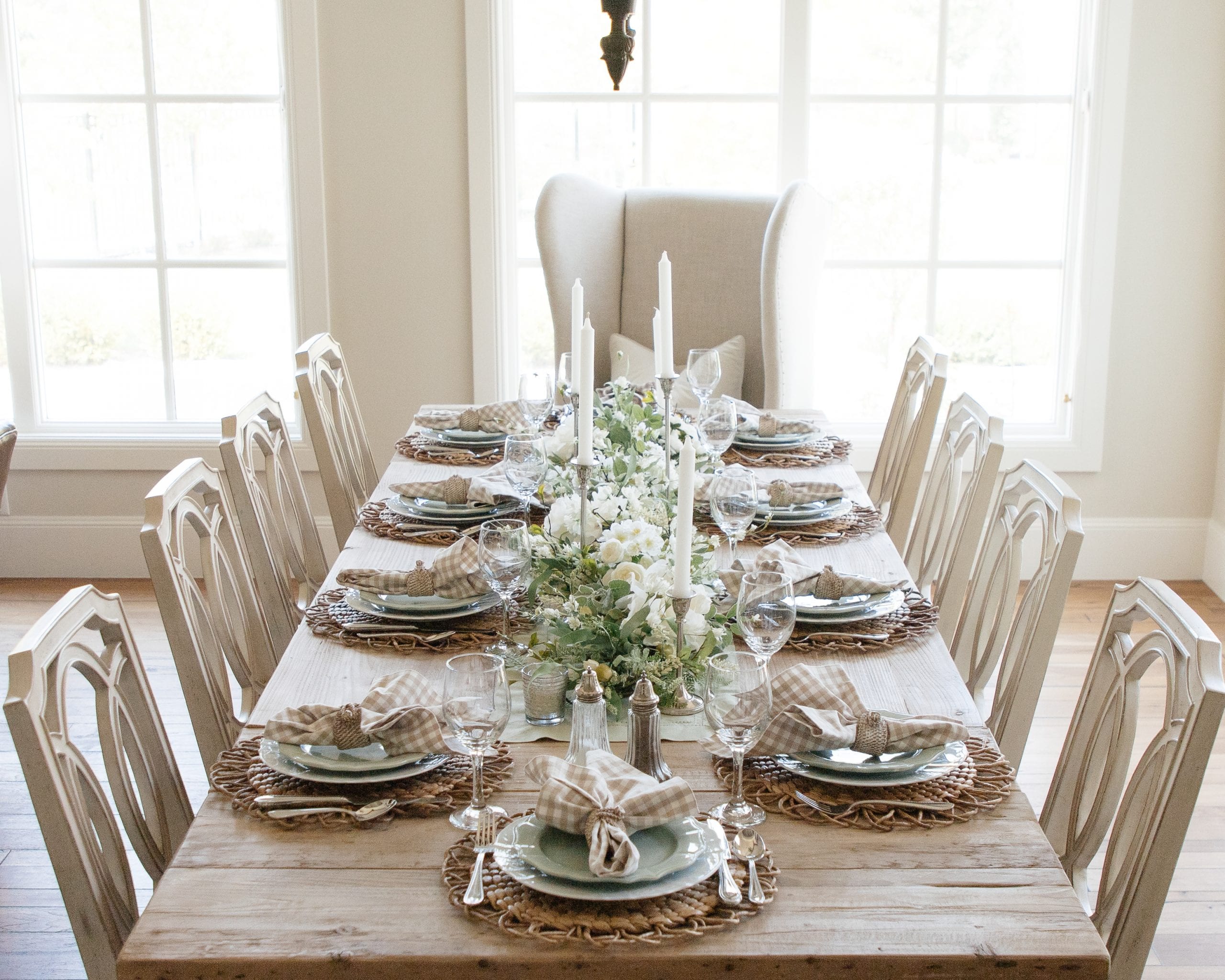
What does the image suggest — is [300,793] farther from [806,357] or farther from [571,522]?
[806,357]

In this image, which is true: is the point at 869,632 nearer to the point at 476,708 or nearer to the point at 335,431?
the point at 476,708

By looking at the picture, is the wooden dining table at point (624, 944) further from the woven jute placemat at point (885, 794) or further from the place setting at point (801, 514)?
the place setting at point (801, 514)

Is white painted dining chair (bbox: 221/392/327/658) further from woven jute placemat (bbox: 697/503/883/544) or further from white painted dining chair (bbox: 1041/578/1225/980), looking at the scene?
white painted dining chair (bbox: 1041/578/1225/980)

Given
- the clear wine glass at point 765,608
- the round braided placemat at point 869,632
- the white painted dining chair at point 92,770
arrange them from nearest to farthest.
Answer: the white painted dining chair at point 92,770 → the clear wine glass at point 765,608 → the round braided placemat at point 869,632

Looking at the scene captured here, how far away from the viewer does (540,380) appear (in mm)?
2572

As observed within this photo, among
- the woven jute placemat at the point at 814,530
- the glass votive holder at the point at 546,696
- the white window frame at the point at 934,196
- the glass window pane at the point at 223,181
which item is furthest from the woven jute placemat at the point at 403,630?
the glass window pane at the point at 223,181

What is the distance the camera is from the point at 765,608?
149 cm

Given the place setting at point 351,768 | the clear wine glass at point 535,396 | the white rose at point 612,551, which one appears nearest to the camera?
the place setting at point 351,768

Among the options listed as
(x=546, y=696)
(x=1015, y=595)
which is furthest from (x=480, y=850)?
(x=1015, y=595)

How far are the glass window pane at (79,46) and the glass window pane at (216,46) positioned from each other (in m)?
0.07

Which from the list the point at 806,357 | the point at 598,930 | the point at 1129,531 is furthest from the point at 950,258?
the point at 598,930

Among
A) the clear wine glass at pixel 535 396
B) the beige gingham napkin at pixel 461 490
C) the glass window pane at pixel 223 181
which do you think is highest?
the glass window pane at pixel 223 181

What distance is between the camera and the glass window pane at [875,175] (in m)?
4.03

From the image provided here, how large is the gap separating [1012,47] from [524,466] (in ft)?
8.53
